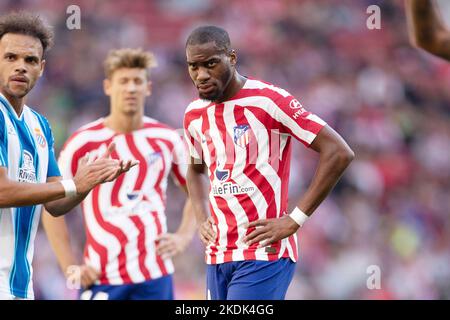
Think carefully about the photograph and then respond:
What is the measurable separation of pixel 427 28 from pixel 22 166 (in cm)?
259

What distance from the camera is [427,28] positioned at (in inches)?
128

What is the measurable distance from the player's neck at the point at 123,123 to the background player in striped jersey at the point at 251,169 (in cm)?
209

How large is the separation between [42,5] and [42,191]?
10627 millimetres

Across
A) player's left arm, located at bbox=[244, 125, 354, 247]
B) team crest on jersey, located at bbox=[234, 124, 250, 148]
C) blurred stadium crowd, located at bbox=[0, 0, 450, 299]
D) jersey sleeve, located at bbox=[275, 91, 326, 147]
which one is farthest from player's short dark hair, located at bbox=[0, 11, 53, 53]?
blurred stadium crowd, located at bbox=[0, 0, 450, 299]

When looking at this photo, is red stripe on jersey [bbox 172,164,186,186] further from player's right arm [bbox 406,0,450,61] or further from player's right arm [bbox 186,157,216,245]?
player's right arm [bbox 406,0,450,61]

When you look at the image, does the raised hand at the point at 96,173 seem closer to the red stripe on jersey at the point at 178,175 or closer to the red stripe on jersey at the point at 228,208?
the red stripe on jersey at the point at 228,208

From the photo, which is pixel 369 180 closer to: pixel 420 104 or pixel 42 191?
pixel 420 104

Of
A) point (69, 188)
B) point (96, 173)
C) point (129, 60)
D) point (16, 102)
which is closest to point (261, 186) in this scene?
point (96, 173)

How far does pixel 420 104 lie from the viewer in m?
14.6

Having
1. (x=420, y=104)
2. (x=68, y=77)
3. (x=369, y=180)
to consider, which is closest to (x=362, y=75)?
(x=420, y=104)

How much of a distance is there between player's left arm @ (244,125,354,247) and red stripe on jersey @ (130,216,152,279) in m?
2.13

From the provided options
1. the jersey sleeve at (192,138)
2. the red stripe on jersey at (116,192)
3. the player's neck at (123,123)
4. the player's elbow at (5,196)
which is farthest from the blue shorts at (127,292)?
the player's elbow at (5,196)

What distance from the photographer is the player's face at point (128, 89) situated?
7457 millimetres

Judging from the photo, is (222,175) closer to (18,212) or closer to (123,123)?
(18,212)
